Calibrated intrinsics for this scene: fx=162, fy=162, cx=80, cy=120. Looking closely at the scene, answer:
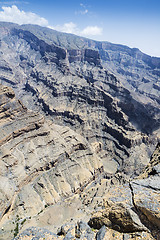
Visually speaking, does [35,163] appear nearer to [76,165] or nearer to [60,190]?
[60,190]

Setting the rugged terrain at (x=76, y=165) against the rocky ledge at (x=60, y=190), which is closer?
the rocky ledge at (x=60, y=190)

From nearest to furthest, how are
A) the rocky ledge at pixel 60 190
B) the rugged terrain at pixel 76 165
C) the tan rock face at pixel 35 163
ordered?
the rocky ledge at pixel 60 190
the rugged terrain at pixel 76 165
the tan rock face at pixel 35 163

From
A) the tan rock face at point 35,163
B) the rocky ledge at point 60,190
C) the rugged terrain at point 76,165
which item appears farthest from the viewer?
the tan rock face at point 35,163

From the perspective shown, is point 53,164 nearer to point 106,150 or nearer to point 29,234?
point 29,234

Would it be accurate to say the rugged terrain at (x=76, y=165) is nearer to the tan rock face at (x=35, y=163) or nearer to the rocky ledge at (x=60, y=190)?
the rocky ledge at (x=60, y=190)

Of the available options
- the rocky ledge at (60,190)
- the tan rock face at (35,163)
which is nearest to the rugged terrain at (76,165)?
the rocky ledge at (60,190)

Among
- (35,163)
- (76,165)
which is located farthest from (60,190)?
(35,163)

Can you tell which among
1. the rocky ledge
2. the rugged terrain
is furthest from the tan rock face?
the rugged terrain

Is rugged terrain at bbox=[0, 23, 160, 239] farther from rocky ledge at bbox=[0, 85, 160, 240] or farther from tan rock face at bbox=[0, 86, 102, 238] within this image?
tan rock face at bbox=[0, 86, 102, 238]
